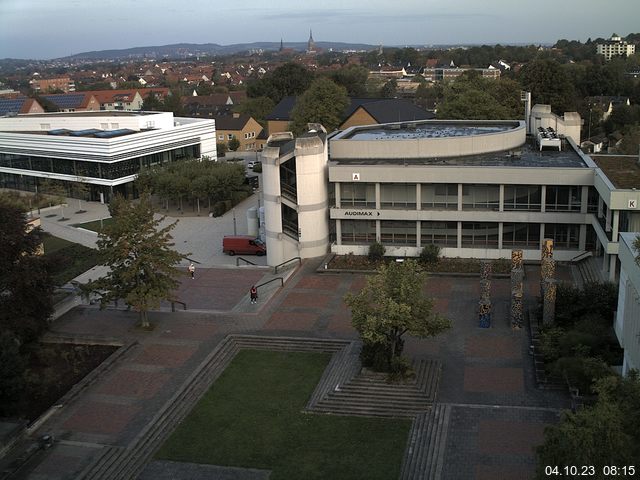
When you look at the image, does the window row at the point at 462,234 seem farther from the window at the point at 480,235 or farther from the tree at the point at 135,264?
the tree at the point at 135,264

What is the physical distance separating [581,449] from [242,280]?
25.6 m

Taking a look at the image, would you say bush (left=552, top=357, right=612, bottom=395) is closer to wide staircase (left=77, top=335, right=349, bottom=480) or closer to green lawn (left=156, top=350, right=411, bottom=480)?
green lawn (left=156, top=350, right=411, bottom=480)

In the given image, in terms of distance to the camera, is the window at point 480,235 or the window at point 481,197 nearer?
the window at point 481,197

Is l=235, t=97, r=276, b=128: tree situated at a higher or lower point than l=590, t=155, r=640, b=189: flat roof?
higher

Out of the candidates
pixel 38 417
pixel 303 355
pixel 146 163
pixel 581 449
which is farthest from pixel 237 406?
pixel 146 163

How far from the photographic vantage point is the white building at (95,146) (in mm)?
61312

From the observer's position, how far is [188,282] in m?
36.7

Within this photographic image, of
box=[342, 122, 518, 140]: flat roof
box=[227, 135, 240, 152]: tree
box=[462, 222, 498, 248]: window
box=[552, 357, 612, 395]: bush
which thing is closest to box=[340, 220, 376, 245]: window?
box=[462, 222, 498, 248]: window

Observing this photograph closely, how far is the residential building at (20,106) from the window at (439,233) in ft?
278

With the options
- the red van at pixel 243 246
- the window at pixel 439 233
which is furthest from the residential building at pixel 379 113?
the window at pixel 439 233

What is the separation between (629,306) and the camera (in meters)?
20.7

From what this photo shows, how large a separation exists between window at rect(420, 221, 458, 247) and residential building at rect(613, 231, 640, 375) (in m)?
15.7

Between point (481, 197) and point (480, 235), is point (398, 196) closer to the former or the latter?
point (481, 197)

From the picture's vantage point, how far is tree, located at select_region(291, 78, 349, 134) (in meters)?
74.6
